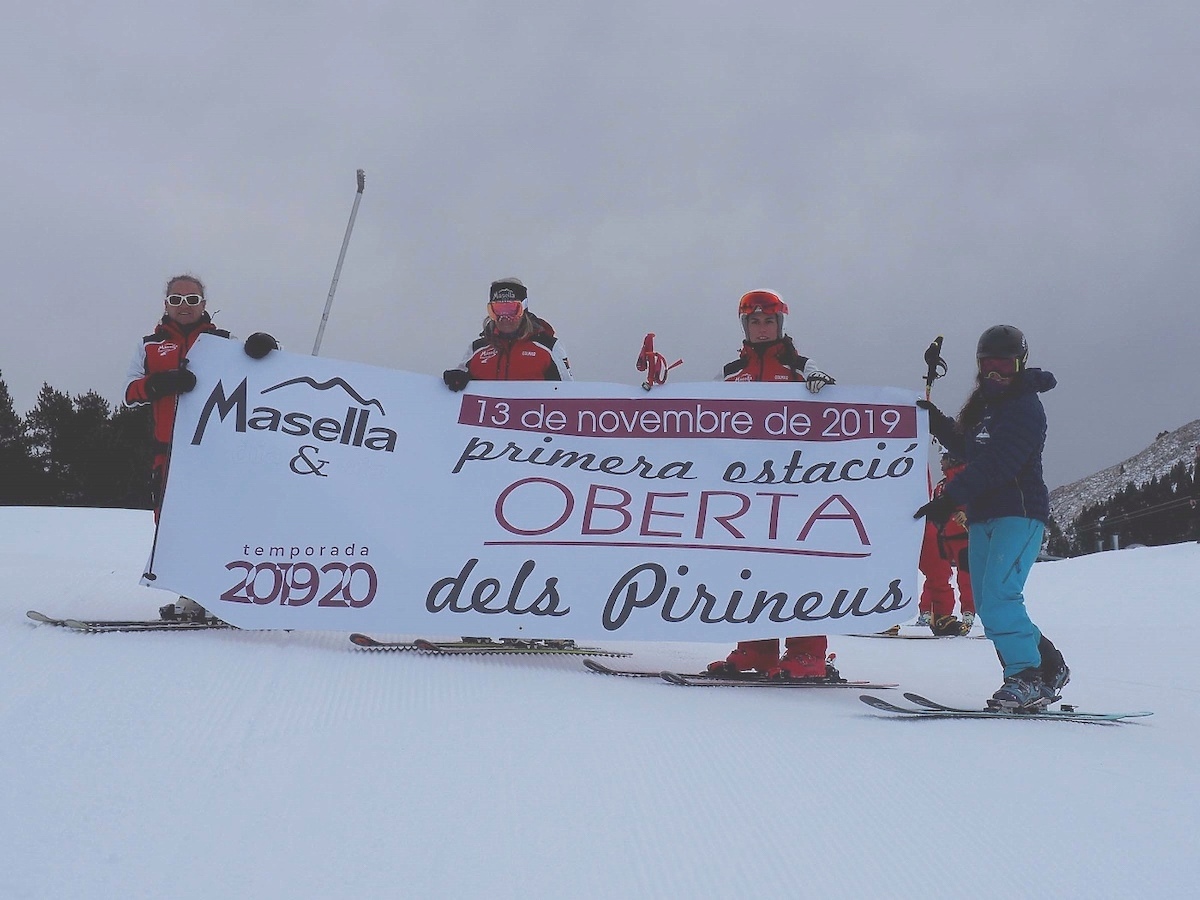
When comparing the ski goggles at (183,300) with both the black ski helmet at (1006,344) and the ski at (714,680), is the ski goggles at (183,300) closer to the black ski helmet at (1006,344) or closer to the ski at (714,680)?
the ski at (714,680)

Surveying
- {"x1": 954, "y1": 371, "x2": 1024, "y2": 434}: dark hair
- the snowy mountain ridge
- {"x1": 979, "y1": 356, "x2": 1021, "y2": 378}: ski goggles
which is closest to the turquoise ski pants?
{"x1": 954, "y1": 371, "x2": 1024, "y2": 434}: dark hair

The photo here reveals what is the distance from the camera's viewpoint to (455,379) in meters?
4.61

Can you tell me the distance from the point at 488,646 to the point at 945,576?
5.36 meters

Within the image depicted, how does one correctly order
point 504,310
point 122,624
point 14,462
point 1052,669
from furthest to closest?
point 14,462 → point 504,310 → point 122,624 → point 1052,669

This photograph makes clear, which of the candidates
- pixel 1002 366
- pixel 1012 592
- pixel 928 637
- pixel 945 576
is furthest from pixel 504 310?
pixel 945 576

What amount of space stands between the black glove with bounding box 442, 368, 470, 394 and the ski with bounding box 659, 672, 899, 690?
171 centimetres

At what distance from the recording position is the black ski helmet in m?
3.89

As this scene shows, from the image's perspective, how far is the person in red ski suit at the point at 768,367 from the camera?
441 cm

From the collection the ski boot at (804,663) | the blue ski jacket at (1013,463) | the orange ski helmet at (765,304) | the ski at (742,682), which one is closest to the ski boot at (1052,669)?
the blue ski jacket at (1013,463)

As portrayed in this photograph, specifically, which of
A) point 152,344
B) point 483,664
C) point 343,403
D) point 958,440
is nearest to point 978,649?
point 958,440

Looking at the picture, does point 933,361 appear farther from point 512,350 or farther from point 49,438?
point 49,438

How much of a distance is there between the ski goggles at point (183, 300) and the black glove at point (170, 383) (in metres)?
0.47

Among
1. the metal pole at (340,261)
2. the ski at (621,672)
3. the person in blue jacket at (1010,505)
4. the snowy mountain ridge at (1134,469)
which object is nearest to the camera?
the person in blue jacket at (1010,505)

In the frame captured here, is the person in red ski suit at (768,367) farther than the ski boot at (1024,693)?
Yes
